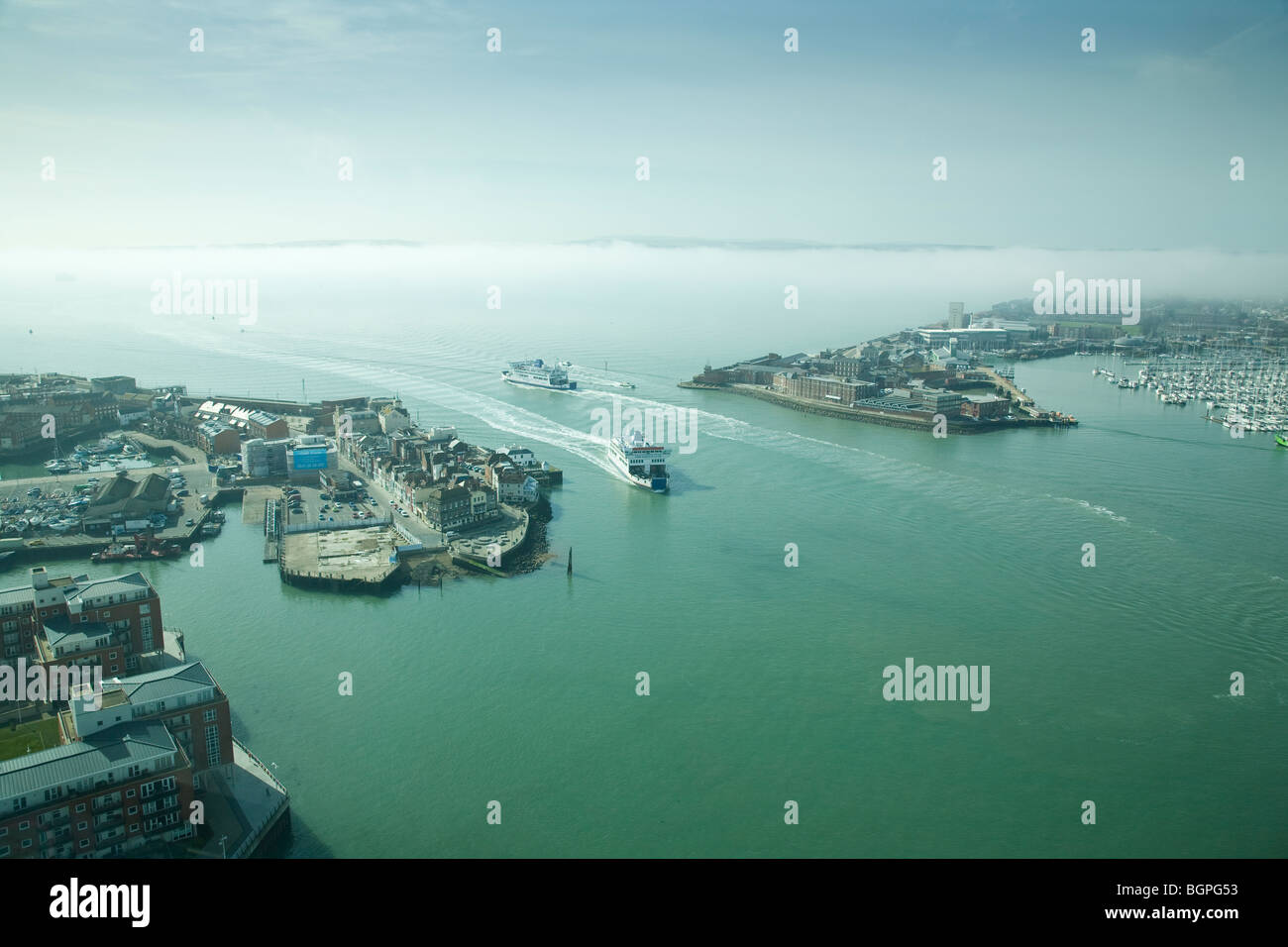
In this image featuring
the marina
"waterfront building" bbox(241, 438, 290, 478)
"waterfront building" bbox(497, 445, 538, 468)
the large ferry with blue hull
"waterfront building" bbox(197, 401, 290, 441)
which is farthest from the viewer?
the large ferry with blue hull

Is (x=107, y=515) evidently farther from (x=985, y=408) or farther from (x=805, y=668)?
(x=985, y=408)

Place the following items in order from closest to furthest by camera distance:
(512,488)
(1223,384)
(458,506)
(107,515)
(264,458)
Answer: (458,506)
(107,515)
(512,488)
(264,458)
(1223,384)

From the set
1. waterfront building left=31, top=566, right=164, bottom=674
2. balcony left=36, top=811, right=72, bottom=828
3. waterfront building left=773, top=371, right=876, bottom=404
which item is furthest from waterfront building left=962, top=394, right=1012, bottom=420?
balcony left=36, top=811, right=72, bottom=828

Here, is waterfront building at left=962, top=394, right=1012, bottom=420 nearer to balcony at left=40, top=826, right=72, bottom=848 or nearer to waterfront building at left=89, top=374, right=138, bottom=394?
balcony at left=40, top=826, right=72, bottom=848

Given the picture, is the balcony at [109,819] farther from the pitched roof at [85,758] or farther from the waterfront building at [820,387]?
the waterfront building at [820,387]

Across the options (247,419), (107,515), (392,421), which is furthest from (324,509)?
(247,419)

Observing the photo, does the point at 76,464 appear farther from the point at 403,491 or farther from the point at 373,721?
the point at 373,721
